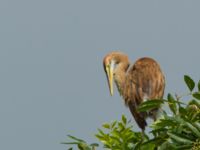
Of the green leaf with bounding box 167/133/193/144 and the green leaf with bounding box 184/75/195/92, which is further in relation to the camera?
the green leaf with bounding box 184/75/195/92

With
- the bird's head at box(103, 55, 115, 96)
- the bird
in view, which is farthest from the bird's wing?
the bird's head at box(103, 55, 115, 96)

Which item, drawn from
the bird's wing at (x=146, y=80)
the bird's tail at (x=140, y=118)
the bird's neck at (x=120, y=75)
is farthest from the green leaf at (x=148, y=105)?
the bird's neck at (x=120, y=75)

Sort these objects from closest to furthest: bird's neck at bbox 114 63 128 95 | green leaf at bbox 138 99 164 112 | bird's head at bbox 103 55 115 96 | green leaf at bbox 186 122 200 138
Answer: green leaf at bbox 186 122 200 138 < green leaf at bbox 138 99 164 112 < bird's neck at bbox 114 63 128 95 < bird's head at bbox 103 55 115 96

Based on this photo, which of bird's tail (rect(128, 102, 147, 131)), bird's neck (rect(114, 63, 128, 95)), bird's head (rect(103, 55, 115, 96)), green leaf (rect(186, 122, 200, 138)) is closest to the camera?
green leaf (rect(186, 122, 200, 138))

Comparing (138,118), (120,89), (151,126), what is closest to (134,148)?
(151,126)

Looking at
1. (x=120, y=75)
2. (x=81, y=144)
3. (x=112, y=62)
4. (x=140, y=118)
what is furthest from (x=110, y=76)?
(x=81, y=144)

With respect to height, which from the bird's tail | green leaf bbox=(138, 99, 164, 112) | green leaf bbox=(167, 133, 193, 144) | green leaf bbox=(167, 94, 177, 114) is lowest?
green leaf bbox=(167, 133, 193, 144)

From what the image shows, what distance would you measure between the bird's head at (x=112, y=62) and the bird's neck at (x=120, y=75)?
2.3 inches

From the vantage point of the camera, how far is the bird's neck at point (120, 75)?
8844 mm

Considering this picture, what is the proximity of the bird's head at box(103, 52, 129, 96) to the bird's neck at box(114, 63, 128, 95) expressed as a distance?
0.06m

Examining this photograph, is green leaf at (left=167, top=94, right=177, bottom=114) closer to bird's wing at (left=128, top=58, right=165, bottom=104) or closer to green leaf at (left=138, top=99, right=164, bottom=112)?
green leaf at (left=138, top=99, right=164, bottom=112)

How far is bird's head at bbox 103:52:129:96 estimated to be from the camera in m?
9.09

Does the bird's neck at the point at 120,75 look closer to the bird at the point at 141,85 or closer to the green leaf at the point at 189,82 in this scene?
the bird at the point at 141,85

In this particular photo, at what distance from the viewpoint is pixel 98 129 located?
13.2 ft
